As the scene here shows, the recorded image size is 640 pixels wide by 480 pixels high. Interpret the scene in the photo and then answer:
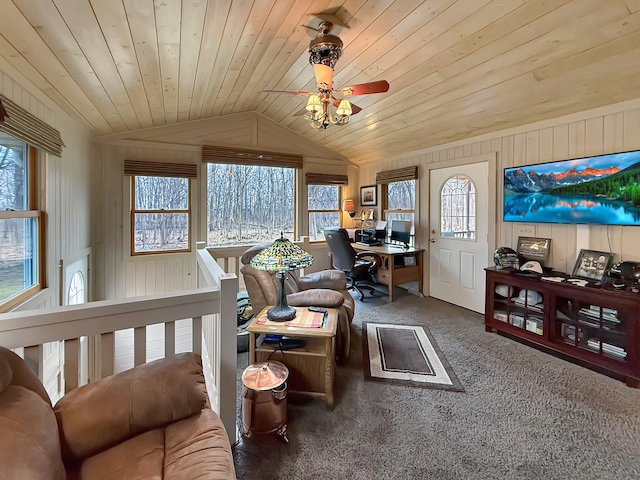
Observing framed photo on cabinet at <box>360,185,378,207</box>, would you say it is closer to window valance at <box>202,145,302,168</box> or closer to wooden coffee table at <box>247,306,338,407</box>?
window valance at <box>202,145,302,168</box>

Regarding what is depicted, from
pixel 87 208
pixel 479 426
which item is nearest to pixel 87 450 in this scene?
pixel 479 426

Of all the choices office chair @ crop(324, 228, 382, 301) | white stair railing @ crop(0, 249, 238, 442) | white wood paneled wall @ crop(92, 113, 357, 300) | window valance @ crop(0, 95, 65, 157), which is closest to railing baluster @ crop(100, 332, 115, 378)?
white stair railing @ crop(0, 249, 238, 442)

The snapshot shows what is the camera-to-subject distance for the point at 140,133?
4090 millimetres

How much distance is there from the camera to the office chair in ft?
13.3

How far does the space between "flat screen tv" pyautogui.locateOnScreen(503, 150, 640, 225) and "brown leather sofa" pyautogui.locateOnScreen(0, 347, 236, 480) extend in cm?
336

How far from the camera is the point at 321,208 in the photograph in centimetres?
557

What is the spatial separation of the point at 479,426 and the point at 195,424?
165 centimetres

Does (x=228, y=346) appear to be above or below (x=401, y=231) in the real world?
below

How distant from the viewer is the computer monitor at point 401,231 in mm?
4570

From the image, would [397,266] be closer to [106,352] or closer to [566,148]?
[566,148]

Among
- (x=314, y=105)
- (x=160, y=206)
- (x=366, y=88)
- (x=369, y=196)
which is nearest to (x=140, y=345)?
(x=314, y=105)

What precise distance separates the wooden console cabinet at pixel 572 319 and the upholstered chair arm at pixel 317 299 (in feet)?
6.21

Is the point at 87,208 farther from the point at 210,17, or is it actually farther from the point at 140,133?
the point at 210,17

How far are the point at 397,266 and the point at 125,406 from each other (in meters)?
3.74
